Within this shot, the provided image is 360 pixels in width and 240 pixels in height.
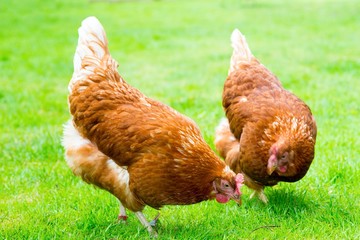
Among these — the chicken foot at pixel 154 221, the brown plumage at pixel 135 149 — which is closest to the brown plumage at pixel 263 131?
the brown plumage at pixel 135 149

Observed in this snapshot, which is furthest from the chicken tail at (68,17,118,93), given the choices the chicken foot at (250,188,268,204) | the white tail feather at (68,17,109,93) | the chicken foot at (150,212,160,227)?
the chicken foot at (250,188,268,204)

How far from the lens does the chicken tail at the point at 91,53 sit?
5.12 m

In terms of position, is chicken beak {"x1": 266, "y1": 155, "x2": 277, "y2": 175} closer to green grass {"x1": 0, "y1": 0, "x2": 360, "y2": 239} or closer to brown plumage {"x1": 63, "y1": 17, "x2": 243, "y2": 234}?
green grass {"x1": 0, "y1": 0, "x2": 360, "y2": 239}

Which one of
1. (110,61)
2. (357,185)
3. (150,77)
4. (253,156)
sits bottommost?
(150,77)

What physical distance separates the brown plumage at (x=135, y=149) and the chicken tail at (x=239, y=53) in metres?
1.53

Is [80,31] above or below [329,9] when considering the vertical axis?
above

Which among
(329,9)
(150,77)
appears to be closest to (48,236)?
(150,77)

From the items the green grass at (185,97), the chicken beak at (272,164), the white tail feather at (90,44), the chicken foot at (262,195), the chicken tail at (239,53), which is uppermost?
the white tail feather at (90,44)

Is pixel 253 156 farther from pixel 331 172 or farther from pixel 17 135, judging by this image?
pixel 17 135

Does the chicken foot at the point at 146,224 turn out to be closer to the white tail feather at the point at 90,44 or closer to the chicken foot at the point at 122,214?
the chicken foot at the point at 122,214

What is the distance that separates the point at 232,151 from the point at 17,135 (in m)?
3.18

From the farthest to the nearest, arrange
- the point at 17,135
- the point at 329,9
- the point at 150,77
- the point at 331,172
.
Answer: the point at 329,9 < the point at 150,77 < the point at 17,135 < the point at 331,172

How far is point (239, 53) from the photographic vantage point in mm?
6285

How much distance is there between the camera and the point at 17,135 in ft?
24.4
